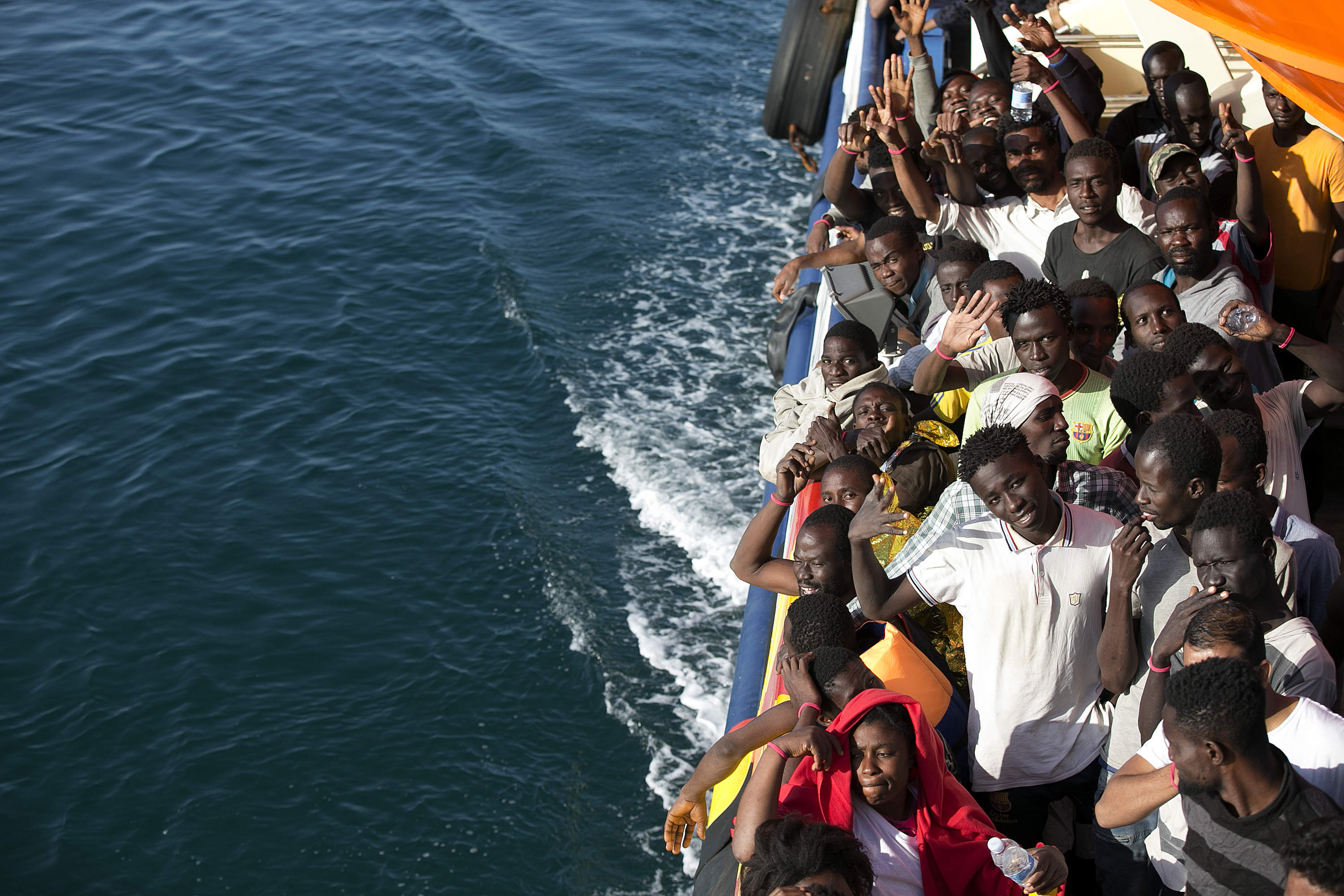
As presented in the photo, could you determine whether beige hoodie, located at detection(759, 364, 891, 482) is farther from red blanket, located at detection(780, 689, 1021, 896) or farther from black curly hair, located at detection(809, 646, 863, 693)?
red blanket, located at detection(780, 689, 1021, 896)

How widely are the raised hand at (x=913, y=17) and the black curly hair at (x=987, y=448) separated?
3.66m

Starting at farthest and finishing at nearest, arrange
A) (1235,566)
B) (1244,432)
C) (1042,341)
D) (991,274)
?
(991,274), (1042,341), (1244,432), (1235,566)

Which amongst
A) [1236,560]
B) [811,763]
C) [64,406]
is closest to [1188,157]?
[1236,560]

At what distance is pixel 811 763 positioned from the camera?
2664mm

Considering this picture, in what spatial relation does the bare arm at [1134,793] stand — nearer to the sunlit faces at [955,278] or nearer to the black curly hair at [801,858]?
the black curly hair at [801,858]

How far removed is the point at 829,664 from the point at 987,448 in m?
0.70

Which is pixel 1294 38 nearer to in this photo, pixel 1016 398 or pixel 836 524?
pixel 1016 398

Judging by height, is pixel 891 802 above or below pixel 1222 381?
below

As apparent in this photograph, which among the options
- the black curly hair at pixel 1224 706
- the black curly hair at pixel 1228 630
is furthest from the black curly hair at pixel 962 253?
the black curly hair at pixel 1224 706

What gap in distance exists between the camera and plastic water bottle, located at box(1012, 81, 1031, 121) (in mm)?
4906

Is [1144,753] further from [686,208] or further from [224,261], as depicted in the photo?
[224,261]

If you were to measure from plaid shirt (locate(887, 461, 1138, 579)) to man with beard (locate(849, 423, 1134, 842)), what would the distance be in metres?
0.06

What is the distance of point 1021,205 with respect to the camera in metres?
4.85

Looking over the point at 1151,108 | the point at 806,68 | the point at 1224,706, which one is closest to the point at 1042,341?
the point at 1224,706
